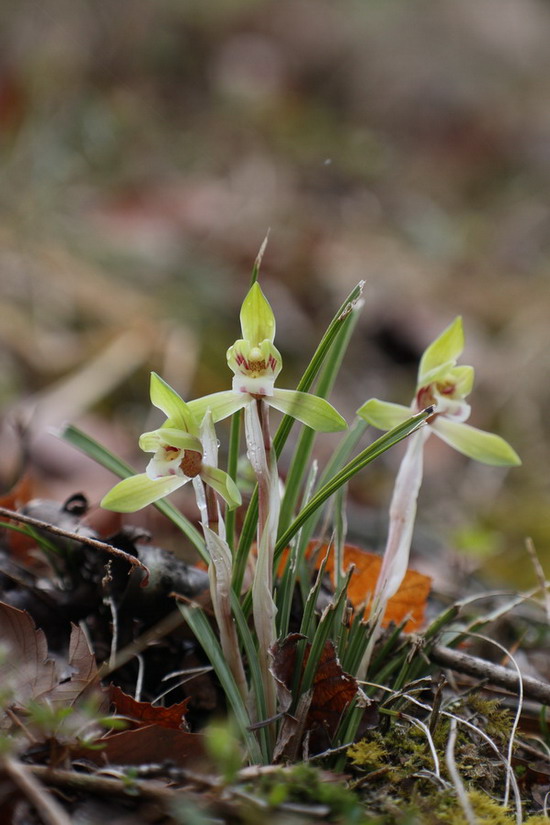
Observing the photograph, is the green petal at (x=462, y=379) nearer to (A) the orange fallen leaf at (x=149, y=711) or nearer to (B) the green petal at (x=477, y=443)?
(B) the green petal at (x=477, y=443)

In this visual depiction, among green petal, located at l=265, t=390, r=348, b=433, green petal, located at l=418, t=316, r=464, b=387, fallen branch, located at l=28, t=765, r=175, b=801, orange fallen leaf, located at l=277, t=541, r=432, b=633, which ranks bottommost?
fallen branch, located at l=28, t=765, r=175, b=801

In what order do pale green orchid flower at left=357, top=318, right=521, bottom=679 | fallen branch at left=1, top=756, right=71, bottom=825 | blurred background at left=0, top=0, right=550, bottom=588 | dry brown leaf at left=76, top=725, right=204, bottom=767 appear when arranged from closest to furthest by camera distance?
fallen branch at left=1, top=756, right=71, bottom=825 < dry brown leaf at left=76, top=725, right=204, bottom=767 < pale green orchid flower at left=357, top=318, right=521, bottom=679 < blurred background at left=0, top=0, right=550, bottom=588

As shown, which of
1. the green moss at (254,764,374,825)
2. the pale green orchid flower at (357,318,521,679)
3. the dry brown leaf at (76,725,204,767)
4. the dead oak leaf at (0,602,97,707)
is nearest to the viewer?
the green moss at (254,764,374,825)

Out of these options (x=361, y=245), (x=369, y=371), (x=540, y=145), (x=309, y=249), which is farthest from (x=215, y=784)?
(x=540, y=145)

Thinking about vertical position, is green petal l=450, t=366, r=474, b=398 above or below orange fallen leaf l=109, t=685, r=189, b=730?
above

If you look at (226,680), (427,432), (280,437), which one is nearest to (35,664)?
(226,680)

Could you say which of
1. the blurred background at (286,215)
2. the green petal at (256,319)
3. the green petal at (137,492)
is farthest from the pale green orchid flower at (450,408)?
the blurred background at (286,215)

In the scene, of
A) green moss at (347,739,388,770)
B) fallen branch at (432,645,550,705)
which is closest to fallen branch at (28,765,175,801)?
green moss at (347,739,388,770)

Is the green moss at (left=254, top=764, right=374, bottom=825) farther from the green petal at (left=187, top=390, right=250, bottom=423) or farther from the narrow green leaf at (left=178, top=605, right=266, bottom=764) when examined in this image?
the green petal at (left=187, top=390, right=250, bottom=423)
